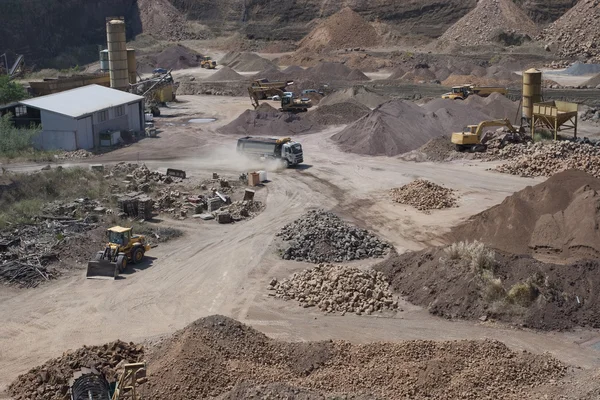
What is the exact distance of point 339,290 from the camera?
2558cm

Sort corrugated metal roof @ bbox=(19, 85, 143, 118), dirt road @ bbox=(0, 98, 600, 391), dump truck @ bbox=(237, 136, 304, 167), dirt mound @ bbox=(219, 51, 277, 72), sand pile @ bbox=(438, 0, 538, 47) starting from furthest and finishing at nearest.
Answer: sand pile @ bbox=(438, 0, 538, 47)
dirt mound @ bbox=(219, 51, 277, 72)
corrugated metal roof @ bbox=(19, 85, 143, 118)
dump truck @ bbox=(237, 136, 304, 167)
dirt road @ bbox=(0, 98, 600, 391)

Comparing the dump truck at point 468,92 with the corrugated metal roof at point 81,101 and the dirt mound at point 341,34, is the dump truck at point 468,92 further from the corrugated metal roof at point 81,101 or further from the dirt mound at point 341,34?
the dirt mound at point 341,34

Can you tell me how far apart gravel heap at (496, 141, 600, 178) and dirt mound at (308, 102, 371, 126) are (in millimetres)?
16644

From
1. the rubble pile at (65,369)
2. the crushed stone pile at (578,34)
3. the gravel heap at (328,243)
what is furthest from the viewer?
the crushed stone pile at (578,34)

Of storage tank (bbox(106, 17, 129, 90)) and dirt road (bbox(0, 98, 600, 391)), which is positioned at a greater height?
storage tank (bbox(106, 17, 129, 90))

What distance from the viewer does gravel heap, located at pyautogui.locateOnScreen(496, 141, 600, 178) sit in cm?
4119

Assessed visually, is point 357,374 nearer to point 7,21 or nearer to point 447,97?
point 447,97

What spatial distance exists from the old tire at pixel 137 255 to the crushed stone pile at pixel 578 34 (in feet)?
218

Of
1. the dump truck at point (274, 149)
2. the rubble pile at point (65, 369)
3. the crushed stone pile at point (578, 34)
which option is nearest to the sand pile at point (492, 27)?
the crushed stone pile at point (578, 34)

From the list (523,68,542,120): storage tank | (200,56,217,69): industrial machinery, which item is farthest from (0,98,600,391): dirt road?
(200,56,217,69): industrial machinery

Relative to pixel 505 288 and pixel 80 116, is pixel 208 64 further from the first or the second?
pixel 505 288

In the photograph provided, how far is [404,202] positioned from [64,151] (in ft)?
73.2

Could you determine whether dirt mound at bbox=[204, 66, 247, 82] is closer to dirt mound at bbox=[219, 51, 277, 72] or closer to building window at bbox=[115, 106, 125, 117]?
dirt mound at bbox=[219, 51, 277, 72]

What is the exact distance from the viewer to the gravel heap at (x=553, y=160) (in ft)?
135
